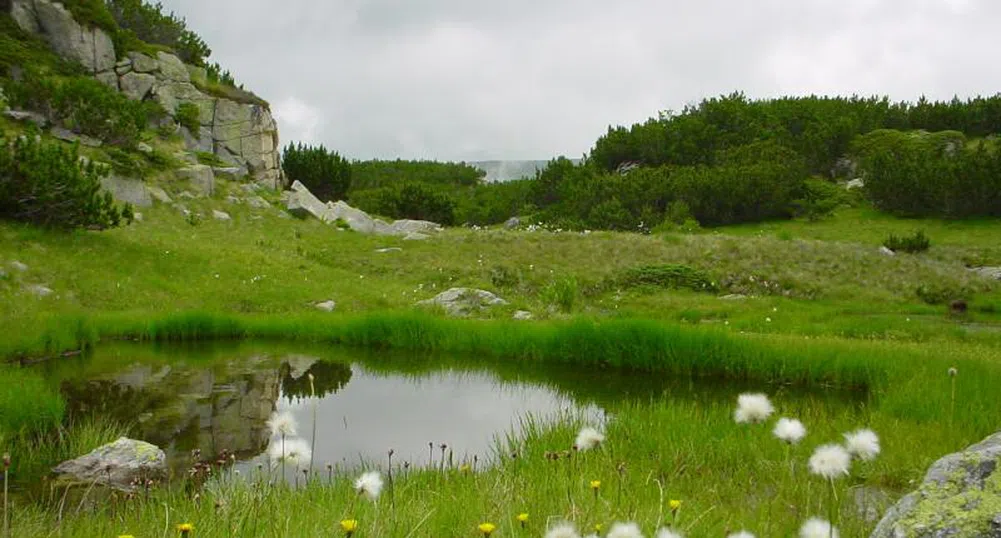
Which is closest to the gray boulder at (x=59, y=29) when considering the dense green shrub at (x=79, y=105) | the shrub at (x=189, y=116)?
the shrub at (x=189, y=116)

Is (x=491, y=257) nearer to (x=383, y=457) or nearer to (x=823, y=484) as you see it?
(x=383, y=457)

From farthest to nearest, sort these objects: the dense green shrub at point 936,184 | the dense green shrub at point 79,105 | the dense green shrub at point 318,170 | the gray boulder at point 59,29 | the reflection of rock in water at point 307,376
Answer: the dense green shrub at point 318,170, the dense green shrub at point 936,184, the gray boulder at point 59,29, the dense green shrub at point 79,105, the reflection of rock in water at point 307,376

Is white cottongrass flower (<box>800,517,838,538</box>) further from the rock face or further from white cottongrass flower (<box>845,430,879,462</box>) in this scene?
the rock face

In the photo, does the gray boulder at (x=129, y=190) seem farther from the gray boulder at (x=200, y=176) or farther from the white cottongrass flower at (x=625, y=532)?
the white cottongrass flower at (x=625, y=532)

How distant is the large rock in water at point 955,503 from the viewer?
10.1 feet

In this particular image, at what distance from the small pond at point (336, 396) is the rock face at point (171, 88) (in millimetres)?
28579

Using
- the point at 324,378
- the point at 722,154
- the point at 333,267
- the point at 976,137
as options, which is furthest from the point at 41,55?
the point at 976,137

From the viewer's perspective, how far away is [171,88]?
41.7 metres

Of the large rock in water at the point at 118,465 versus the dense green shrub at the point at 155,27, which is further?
the dense green shrub at the point at 155,27

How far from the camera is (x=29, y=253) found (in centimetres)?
1986

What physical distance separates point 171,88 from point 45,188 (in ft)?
76.2

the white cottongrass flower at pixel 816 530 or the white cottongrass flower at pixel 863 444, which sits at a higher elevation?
the white cottongrass flower at pixel 863 444

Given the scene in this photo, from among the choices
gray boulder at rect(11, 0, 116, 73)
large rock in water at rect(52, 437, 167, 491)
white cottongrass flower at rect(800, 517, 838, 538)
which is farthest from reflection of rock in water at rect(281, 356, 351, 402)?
gray boulder at rect(11, 0, 116, 73)

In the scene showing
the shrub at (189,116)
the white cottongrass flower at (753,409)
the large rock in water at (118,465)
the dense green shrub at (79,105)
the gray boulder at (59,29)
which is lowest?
the large rock in water at (118,465)
